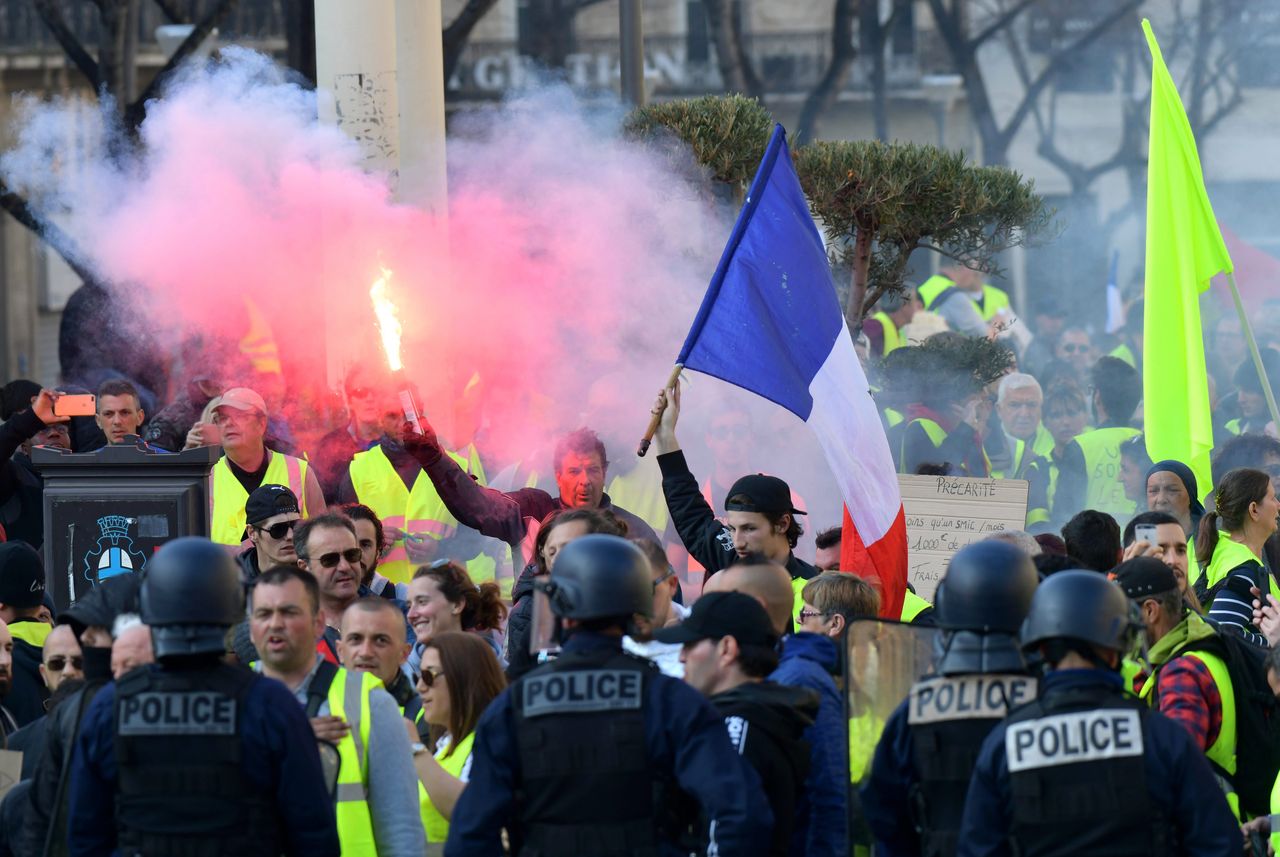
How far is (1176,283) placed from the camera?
9.24 metres

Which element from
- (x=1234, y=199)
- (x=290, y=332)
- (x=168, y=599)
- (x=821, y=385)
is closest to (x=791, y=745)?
(x=168, y=599)

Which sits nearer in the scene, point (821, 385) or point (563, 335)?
point (821, 385)

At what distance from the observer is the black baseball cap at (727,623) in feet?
16.3

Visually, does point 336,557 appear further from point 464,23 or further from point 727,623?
point 464,23

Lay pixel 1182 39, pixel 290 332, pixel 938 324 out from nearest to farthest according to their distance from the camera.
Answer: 1. pixel 290 332
2. pixel 938 324
3. pixel 1182 39

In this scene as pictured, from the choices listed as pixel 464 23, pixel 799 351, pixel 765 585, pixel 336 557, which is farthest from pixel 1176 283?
pixel 464 23

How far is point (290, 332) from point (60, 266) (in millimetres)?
23770

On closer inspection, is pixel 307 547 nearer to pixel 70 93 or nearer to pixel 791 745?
pixel 791 745

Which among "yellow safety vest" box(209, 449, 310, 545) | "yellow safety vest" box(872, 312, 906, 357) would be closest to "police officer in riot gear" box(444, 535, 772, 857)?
"yellow safety vest" box(209, 449, 310, 545)

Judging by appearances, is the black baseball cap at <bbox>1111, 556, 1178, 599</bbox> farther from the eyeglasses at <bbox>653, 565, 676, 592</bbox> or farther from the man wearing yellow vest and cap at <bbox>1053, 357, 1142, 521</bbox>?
the man wearing yellow vest and cap at <bbox>1053, 357, 1142, 521</bbox>

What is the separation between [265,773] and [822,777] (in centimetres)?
146

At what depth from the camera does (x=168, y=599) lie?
456cm

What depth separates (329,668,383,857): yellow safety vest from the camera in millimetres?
4969

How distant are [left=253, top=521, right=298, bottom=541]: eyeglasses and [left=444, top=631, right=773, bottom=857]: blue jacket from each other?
284 centimetres
